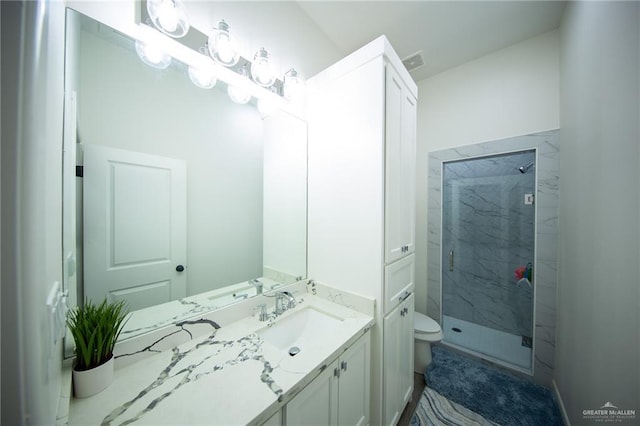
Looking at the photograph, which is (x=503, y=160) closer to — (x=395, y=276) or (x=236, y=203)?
(x=395, y=276)

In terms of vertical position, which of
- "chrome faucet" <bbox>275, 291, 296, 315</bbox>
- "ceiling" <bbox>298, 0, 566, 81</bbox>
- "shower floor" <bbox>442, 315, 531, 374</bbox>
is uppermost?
"ceiling" <bbox>298, 0, 566, 81</bbox>

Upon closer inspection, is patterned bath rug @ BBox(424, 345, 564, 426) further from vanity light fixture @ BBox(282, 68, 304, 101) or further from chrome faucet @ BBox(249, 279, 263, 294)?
vanity light fixture @ BBox(282, 68, 304, 101)

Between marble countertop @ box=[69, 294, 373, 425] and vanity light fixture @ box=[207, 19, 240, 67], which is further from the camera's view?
vanity light fixture @ box=[207, 19, 240, 67]

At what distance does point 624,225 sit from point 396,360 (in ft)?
4.05

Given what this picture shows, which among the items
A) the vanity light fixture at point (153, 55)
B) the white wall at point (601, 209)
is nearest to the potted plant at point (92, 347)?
the vanity light fixture at point (153, 55)

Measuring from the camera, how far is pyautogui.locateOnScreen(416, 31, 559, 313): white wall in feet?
5.62

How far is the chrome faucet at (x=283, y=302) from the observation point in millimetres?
1240

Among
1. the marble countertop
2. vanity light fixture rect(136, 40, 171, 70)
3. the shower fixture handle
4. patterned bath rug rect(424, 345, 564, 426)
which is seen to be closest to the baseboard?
patterned bath rug rect(424, 345, 564, 426)

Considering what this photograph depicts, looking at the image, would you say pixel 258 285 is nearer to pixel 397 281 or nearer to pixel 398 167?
pixel 397 281

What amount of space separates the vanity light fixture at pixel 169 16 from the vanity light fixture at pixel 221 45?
118 millimetres

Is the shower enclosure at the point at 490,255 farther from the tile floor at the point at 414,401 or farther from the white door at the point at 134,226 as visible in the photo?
the white door at the point at 134,226

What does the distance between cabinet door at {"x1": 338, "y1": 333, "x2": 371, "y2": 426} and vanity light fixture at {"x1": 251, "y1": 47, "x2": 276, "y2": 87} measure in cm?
151

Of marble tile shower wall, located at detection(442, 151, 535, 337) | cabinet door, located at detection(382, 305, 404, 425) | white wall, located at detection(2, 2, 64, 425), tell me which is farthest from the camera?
marble tile shower wall, located at detection(442, 151, 535, 337)

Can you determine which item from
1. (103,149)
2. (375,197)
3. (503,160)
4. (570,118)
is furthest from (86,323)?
(503,160)
